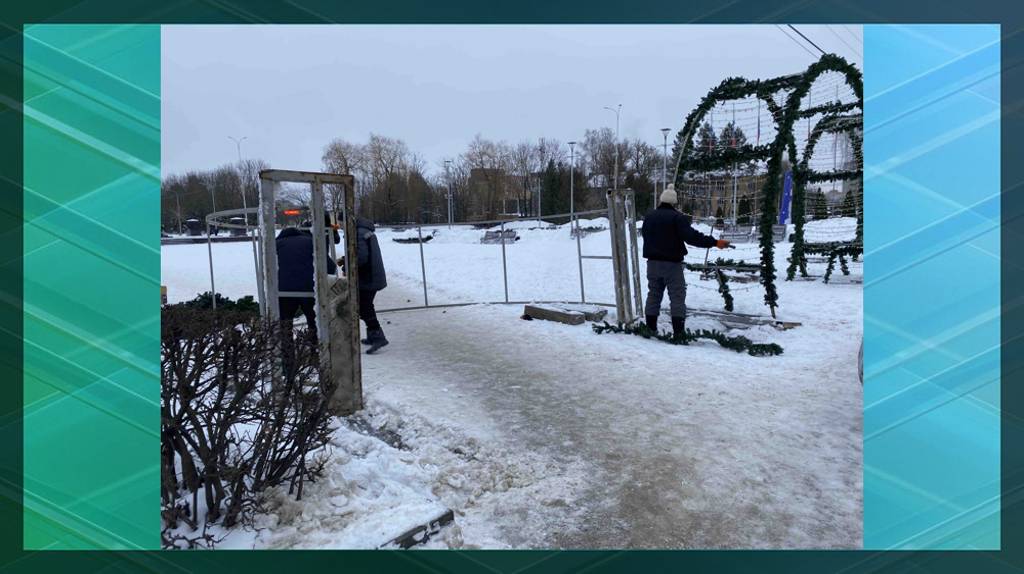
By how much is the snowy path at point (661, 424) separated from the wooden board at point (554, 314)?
0.85 metres

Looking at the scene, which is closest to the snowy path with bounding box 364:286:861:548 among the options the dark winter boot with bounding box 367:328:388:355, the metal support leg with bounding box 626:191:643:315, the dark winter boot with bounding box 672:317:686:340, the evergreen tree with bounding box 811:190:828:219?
the dark winter boot with bounding box 367:328:388:355

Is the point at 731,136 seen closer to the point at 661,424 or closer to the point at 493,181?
the point at 661,424

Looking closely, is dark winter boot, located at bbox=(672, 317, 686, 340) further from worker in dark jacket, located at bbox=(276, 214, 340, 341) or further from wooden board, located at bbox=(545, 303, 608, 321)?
worker in dark jacket, located at bbox=(276, 214, 340, 341)

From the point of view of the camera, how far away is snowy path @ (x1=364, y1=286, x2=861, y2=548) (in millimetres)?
3148

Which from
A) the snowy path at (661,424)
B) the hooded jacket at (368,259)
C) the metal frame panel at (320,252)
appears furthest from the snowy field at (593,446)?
the hooded jacket at (368,259)

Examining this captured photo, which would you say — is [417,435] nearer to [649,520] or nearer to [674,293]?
[649,520]

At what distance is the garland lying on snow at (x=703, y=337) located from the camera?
688 cm

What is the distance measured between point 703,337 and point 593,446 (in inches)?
153

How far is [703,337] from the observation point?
754cm

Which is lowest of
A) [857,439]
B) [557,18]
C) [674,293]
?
[857,439]

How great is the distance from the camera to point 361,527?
280 centimetres

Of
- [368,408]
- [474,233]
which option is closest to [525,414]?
[368,408]

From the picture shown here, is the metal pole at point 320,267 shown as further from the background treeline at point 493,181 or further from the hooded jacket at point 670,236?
the background treeline at point 493,181

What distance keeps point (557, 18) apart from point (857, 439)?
3542mm
